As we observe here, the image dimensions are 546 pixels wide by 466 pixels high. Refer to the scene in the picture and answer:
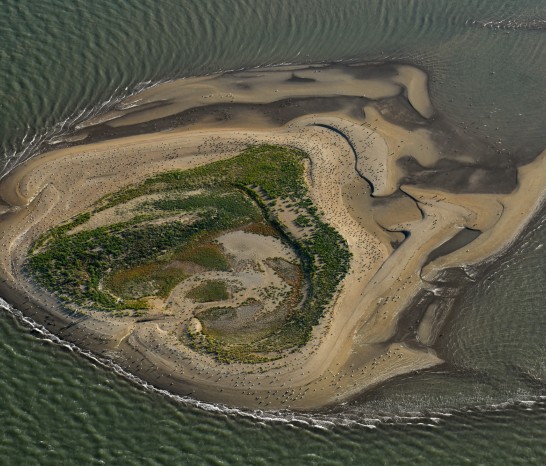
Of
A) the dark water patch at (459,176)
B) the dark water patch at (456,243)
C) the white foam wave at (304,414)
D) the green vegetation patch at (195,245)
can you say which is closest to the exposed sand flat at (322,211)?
the dark water patch at (456,243)

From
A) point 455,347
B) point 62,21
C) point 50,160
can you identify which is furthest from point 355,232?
point 62,21

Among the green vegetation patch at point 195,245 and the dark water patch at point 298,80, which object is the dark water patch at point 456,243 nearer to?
the green vegetation patch at point 195,245

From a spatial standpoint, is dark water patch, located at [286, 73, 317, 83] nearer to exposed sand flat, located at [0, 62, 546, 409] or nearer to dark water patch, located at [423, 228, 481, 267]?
exposed sand flat, located at [0, 62, 546, 409]

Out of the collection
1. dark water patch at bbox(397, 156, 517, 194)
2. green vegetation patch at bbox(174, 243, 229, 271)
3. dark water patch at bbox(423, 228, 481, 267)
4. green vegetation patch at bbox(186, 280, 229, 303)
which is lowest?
green vegetation patch at bbox(186, 280, 229, 303)

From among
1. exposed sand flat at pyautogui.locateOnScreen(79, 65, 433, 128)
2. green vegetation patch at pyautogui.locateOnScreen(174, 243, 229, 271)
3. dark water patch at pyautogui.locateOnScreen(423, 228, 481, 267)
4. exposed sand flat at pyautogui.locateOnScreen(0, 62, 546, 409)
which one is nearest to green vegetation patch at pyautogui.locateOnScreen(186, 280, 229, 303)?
exposed sand flat at pyautogui.locateOnScreen(0, 62, 546, 409)

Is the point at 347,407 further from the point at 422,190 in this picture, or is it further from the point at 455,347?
the point at 422,190

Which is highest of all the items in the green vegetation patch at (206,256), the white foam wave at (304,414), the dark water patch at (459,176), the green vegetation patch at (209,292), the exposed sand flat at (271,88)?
the exposed sand flat at (271,88)

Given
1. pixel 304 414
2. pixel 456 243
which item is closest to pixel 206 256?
pixel 304 414

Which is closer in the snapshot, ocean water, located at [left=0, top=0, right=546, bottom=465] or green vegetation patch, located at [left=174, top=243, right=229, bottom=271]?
ocean water, located at [left=0, top=0, right=546, bottom=465]
